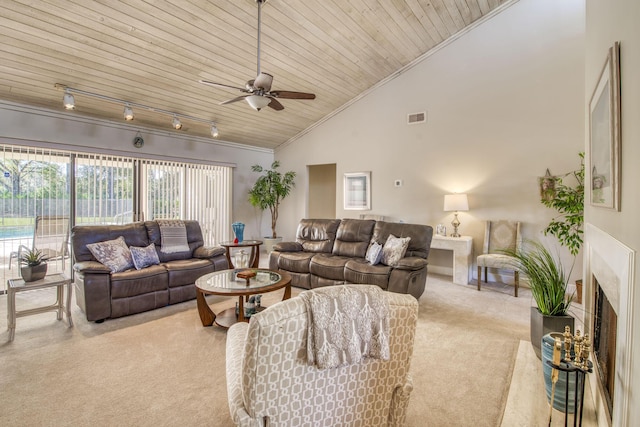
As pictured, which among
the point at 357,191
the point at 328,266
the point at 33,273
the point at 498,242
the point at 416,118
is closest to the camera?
the point at 33,273

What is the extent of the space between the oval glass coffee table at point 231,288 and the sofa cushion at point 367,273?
927 millimetres

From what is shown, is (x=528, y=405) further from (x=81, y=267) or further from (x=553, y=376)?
(x=81, y=267)

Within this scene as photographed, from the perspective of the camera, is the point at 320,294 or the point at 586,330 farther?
the point at 586,330

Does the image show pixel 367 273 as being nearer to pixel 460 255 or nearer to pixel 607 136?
pixel 460 255

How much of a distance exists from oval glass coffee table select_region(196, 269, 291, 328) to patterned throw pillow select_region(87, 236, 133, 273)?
1060 millimetres

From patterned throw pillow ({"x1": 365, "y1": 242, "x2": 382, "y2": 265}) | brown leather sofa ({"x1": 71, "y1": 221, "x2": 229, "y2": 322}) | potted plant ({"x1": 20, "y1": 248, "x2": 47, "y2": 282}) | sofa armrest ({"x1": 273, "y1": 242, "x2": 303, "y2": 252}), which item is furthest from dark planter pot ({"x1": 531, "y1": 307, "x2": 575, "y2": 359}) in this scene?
potted plant ({"x1": 20, "y1": 248, "x2": 47, "y2": 282})

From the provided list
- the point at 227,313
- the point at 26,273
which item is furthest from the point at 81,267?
the point at 227,313

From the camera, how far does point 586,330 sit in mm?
2281

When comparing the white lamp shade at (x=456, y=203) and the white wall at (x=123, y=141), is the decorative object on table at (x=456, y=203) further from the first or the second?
the white wall at (x=123, y=141)

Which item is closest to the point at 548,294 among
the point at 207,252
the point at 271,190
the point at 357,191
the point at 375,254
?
the point at 375,254

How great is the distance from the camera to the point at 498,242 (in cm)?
477

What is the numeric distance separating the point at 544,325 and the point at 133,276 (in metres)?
3.91

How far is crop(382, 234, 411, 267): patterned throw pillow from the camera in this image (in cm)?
385

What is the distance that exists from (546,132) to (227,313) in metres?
5.00
